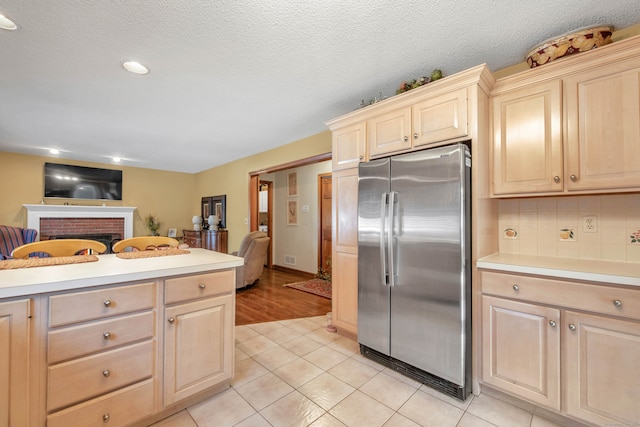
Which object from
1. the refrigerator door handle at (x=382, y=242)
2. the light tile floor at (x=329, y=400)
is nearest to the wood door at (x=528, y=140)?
the refrigerator door handle at (x=382, y=242)

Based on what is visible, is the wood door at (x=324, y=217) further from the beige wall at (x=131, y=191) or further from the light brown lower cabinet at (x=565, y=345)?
the beige wall at (x=131, y=191)

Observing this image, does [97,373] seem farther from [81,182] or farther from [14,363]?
[81,182]

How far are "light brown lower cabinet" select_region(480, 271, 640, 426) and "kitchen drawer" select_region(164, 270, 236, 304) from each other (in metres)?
1.70

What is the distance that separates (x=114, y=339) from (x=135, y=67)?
1989 millimetres

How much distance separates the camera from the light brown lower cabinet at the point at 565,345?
132 centimetres

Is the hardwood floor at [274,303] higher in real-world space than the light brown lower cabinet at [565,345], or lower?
lower

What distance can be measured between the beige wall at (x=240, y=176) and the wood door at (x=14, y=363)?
310cm

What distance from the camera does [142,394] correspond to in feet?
4.76

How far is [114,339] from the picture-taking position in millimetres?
1369

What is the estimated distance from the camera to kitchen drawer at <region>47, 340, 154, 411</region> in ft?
4.03

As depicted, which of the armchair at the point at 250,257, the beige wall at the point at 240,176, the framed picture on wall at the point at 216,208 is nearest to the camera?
the beige wall at the point at 240,176

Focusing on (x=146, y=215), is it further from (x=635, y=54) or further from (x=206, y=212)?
(x=635, y=54)

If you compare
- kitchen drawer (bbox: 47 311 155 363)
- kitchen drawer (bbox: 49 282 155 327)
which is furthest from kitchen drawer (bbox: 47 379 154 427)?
kitchen drawer (bbox: 49 282 155 327)

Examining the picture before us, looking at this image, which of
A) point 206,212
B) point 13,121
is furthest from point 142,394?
point 206,212
